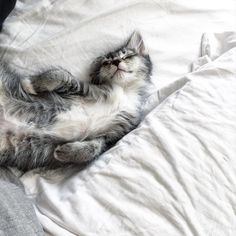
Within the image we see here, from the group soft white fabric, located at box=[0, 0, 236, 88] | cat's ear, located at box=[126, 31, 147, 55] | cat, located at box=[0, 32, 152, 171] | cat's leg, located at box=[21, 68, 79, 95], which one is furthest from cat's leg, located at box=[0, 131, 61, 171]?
cat's ear, located at box=[126, 31, 147, 55]

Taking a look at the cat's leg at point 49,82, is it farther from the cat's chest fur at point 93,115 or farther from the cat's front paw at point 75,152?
the cat's front paw at point 75,152

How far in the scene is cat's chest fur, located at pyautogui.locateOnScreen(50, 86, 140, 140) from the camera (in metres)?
1.42

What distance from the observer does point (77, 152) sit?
130cm

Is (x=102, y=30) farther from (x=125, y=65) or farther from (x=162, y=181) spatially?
(x=162, y=181)

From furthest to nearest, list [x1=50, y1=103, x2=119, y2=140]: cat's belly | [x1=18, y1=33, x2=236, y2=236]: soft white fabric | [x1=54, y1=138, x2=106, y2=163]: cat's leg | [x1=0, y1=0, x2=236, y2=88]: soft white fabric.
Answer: [x1=0, y1=0, x2=236, y2=88]: soft white fabric → [x1=50, y1=103, x2=119, y2=140]: cat's belly → [x1=54, y1=138, x2=106, y2=163]: cat's leg → [x1=18, y1=33, x2=236, y2=236]: soft white fabric

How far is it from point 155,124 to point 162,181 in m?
0.21

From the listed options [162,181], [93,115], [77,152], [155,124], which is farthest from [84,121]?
[162,181]

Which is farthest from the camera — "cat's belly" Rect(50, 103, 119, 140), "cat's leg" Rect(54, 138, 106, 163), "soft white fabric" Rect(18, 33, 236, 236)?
"cat's belly" Rect(50, 103, 119, 140)

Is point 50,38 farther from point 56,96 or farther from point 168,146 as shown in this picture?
point 168,146

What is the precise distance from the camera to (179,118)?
1.28 metres

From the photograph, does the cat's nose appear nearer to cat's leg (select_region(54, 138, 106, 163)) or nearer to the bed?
the bed

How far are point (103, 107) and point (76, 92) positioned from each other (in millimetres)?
117

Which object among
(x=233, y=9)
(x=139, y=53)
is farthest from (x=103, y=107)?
(x=233, y=9)

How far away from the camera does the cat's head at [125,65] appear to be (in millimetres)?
1550
